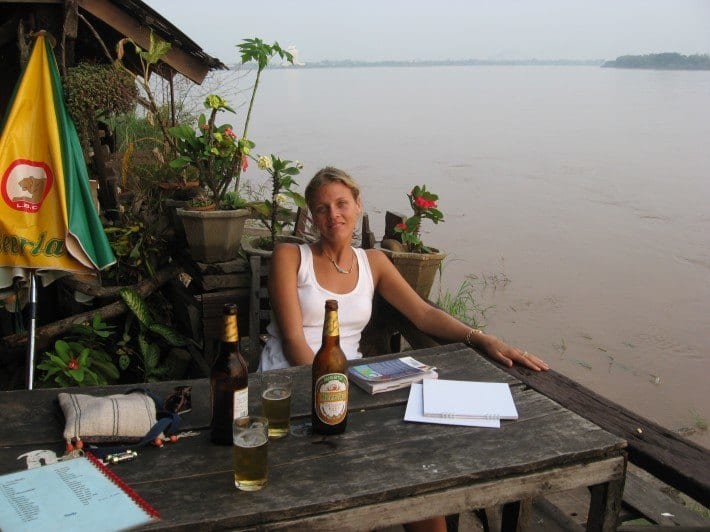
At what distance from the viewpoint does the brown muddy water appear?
6.73 m

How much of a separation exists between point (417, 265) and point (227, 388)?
2000 millimetres

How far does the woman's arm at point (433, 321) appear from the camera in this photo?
2.58 meters

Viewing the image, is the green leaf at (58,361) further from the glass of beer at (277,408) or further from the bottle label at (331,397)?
the bottle label at (331,397)

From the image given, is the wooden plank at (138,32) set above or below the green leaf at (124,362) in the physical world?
above

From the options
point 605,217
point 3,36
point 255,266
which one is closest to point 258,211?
point 255,266

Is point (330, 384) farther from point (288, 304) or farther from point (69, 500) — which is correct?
point (288, 304)

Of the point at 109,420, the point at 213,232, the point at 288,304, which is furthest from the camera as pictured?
the point at 213,232

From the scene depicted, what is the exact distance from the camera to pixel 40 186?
3.28m

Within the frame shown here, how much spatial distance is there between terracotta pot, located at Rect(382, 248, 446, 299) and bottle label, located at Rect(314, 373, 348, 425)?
5.83 ft

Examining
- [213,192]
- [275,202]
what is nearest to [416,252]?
[275,202]

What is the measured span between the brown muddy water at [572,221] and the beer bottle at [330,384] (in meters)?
4.18

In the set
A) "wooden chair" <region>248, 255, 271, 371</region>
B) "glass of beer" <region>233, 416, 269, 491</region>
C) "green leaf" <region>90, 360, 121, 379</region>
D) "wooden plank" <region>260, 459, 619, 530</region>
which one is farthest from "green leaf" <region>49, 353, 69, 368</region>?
"wooden plank" <region>260, 459, 619, 530</region>

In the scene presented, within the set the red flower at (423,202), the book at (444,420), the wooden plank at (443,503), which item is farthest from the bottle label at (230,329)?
the red flower at (423,202)

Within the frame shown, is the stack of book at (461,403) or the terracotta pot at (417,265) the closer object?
the stack of book at (461,403)
